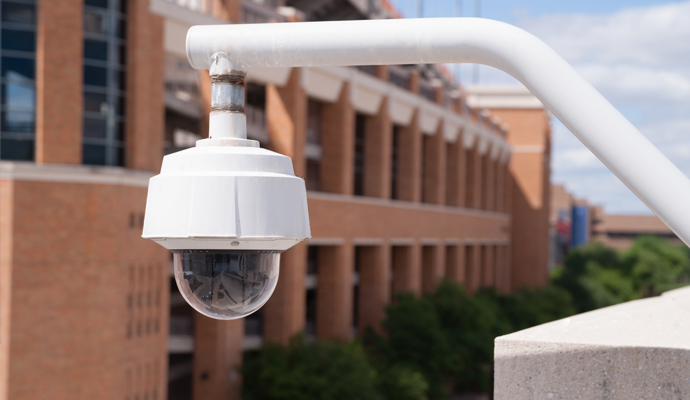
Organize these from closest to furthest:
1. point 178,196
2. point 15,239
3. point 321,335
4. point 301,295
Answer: point 178,196 → point 15,239 → point 301,295 → point 321,335

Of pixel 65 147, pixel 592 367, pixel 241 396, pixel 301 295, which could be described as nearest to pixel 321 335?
pixel 301 295

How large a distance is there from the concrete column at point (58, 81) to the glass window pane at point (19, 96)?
179 mm

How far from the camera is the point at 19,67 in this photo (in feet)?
67.0

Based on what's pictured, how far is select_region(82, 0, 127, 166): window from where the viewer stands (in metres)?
21.2

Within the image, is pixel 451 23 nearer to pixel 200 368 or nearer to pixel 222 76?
pixel 222 76

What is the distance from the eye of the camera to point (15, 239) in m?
19.7

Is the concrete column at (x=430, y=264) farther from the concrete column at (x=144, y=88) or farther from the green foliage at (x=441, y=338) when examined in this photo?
the concrete column at (x=144, y=88)

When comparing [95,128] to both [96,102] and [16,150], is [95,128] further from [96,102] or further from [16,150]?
[16,150]

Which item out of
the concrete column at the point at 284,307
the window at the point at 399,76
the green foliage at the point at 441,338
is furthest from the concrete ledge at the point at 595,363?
the window at the point at 399,76

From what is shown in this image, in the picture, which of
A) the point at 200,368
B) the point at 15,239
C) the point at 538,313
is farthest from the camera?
the point at 538,313

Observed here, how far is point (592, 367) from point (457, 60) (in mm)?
1120

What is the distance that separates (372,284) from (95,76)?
20.9m

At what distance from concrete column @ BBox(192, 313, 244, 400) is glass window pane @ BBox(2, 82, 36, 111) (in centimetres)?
937

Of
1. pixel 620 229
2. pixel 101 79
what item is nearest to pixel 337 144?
pixel 101 79
